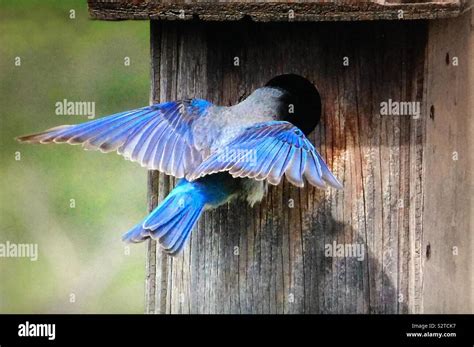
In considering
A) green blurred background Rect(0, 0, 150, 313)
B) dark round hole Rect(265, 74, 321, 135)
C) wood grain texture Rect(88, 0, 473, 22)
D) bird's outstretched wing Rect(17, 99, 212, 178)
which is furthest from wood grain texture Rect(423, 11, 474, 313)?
green blurred background Rect(0, 0, 150, 313)

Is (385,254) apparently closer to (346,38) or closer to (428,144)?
(428,144)

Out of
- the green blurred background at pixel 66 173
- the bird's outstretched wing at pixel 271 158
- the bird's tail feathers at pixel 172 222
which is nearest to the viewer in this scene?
the bird's outstretched wing at pixel 271 158

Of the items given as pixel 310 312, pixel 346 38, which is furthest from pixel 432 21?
pixel 310 312

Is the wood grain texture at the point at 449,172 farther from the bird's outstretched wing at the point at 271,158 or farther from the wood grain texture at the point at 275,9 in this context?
the bird's outstretched wing at the point at 271,158

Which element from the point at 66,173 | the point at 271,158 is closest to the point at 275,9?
the point at 271,158

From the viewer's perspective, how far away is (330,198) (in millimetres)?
4465

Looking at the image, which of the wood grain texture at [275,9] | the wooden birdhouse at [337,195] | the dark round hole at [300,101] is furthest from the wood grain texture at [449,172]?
the dark round hole at [300,101]

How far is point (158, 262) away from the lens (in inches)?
178

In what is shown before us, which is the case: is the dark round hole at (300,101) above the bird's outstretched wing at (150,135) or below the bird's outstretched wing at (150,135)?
above

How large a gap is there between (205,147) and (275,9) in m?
0.55

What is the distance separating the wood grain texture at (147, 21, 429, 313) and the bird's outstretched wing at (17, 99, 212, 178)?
15cm

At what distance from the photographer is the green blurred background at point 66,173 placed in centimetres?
592

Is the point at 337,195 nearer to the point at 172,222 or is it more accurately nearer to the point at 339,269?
the point at 339,269

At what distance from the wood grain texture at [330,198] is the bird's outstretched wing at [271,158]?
0.25 m
